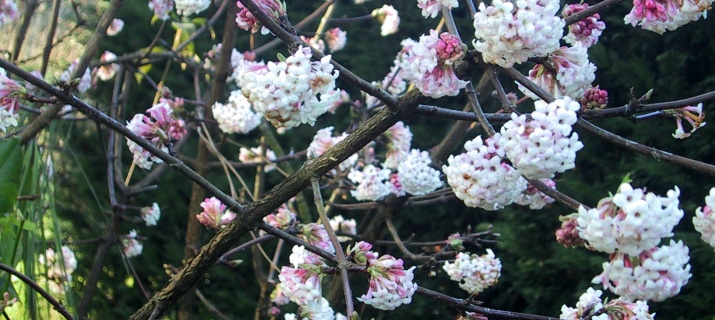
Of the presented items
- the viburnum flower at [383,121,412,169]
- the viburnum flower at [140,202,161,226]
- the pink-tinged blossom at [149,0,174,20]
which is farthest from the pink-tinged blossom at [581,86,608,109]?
the viburnum flower at [140,202,161,226]

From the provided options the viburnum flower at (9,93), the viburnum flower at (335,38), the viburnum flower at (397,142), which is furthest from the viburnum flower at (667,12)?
the viburnum flower at (335,38)

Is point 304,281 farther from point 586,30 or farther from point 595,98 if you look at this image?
point 586,30

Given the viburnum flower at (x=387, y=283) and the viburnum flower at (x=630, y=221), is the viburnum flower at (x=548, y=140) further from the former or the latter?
the viburnum flower at (x=387, y=283)

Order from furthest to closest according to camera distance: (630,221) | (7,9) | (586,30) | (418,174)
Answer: (418,174) → (7,9) → (586,30) → (630,221)

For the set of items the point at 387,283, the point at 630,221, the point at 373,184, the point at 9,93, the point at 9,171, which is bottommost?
the point at 373,184

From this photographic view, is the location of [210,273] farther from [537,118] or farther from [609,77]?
[537,118]

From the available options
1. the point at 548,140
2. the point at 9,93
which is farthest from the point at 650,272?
the point at 9,93
